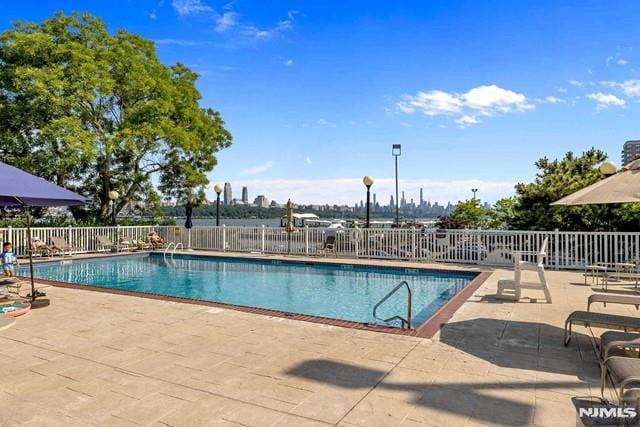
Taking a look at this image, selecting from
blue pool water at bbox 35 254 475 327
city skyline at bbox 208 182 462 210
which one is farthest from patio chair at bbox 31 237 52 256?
city skyline at bbox 208 182 462 210

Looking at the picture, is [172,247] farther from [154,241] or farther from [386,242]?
[386,242]

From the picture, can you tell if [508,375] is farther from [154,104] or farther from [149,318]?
[154,104]

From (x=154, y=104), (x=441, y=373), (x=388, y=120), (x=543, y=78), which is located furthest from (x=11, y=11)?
(x=441, y=373)

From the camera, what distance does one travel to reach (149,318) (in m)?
5.67

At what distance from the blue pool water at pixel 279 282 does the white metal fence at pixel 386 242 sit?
1516mm

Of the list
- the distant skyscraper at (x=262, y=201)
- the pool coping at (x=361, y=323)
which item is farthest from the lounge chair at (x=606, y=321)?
the distant skyscraper at (x=262, y=201)

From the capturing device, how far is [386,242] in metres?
13.2

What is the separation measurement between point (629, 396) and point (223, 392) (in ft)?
8.98

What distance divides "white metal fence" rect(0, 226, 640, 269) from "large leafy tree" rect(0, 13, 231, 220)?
3.61m

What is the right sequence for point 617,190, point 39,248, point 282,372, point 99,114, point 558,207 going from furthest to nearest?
point 99,114 → point 39,248 → point 558,207 → point 617,190 → point 282,372

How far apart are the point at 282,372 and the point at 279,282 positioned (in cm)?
686

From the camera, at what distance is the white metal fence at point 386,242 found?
413 inches

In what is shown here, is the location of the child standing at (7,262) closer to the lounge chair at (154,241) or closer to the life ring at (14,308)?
the life ring at (14,308)

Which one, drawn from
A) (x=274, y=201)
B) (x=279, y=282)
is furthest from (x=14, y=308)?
(x=274, y=201)
